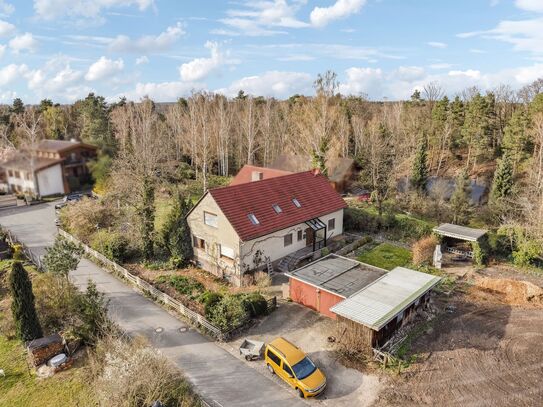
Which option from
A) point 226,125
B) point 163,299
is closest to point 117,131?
point 226,125

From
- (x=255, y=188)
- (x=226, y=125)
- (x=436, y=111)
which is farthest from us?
(x=436, y=111)

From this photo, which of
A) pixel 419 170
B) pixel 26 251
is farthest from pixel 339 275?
pixel 419 170

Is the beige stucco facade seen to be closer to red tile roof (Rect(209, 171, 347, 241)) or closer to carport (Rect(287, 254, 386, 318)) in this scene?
red tile roof (Rect(209, 171, 347, 241))

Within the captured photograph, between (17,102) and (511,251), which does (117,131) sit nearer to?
(17,102)

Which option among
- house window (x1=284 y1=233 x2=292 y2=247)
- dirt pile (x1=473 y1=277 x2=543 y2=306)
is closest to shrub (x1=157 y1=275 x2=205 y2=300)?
house window (x1=284 y1=233 x2=292 y2=247)

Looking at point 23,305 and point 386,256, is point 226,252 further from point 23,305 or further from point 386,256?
point 386,256

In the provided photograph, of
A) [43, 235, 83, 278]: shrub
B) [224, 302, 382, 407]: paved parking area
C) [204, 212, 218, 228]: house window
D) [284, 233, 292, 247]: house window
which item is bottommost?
[224, 302, 382, 407]: paved parking area

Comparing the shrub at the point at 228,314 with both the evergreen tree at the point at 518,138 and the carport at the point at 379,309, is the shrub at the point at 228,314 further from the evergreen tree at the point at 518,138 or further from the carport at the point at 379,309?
the evergreen tree at the point at 518,138
